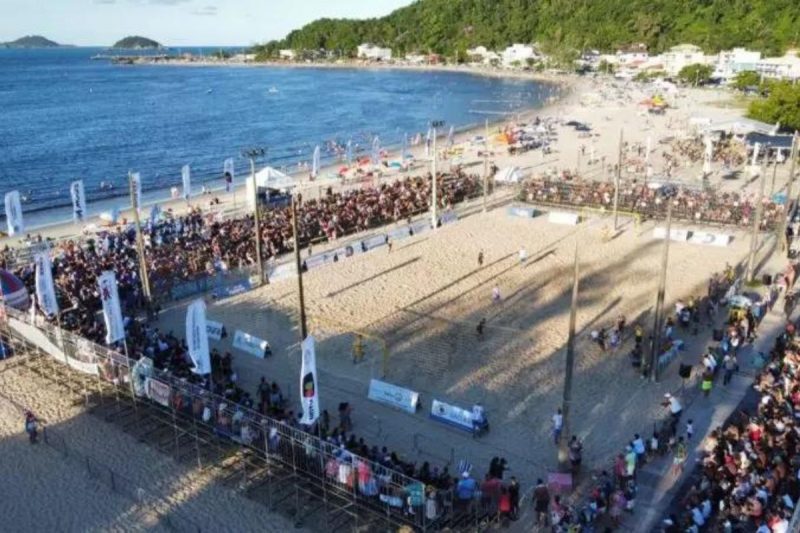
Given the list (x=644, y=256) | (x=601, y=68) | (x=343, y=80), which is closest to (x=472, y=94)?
(x=601, y=68)

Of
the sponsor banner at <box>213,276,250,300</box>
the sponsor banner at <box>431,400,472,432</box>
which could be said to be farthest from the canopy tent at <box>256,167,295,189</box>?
the sponsor banner at <box>431,400,472,432</box>

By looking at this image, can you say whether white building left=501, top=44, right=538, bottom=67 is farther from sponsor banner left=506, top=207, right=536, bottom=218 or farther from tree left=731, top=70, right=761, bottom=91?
sponsor banner left=506, top=207, right=536, bottom=218

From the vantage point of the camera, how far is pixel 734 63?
110938mm

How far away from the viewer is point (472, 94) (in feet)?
404

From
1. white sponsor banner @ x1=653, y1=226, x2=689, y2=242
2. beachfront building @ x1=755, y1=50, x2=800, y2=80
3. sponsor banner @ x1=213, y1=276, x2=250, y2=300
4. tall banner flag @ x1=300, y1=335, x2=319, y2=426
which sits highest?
beachfront building @ x1=755, y1=50, x2=800, y2=80

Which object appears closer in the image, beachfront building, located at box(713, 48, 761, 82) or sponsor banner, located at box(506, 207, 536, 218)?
sponsor banner, located at box(506, 207, 536, 218)

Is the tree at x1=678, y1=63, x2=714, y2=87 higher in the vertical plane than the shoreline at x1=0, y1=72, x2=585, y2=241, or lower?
higher

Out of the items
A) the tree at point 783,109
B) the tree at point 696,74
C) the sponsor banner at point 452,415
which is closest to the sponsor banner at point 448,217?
the sponsor banner at point 452,415

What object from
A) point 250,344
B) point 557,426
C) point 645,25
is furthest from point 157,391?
point 645,25

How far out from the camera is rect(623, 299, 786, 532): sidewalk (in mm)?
13539

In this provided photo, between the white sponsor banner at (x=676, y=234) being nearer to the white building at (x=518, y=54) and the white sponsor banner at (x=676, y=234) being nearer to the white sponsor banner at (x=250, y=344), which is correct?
the white sponsor banner at (x=250, y=344)

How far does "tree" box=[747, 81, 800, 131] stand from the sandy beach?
25644 mm

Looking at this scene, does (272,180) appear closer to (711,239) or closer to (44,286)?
(44,286)

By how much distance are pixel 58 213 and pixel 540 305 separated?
33242 mm
